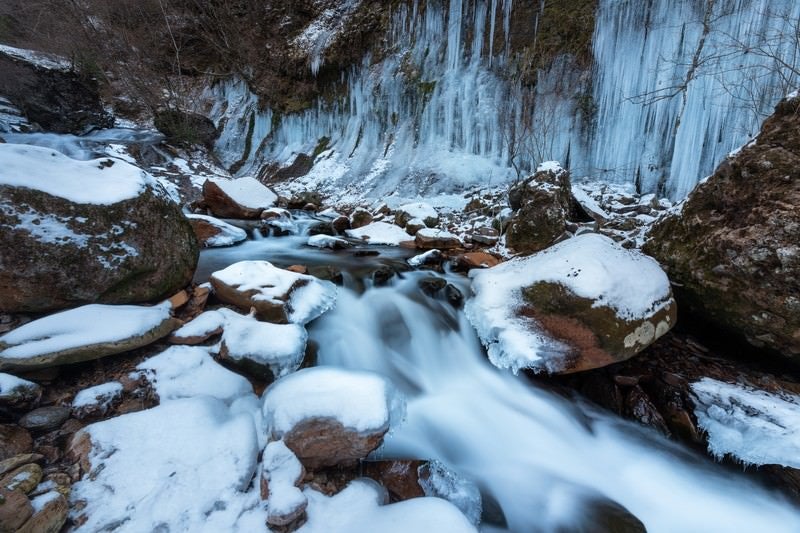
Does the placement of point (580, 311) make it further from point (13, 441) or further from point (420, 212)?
point (420, 212)

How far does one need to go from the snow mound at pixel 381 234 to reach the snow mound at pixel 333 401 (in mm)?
4485

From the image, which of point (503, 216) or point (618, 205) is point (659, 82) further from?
point (503, 216)

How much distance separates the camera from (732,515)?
2051mm

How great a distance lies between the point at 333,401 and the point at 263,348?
29.8 inches

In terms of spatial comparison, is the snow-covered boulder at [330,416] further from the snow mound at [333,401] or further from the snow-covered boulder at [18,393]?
the snow-covered boulder at [18,393]

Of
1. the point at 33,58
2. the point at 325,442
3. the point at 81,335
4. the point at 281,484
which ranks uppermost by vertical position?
the point at 33,58

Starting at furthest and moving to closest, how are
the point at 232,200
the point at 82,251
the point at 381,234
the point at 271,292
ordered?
1. the point at 232,200
2. the point at 381,234
3. the point at 271,292
4. the point at 82,251

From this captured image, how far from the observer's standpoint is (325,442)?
74.2 inches

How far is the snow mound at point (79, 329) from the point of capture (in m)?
2.00

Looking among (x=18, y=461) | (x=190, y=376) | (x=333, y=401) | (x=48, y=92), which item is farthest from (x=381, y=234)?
(x=48, y=92)

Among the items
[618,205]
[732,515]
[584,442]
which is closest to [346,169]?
[618,205]

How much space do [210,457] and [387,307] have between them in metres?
2.35

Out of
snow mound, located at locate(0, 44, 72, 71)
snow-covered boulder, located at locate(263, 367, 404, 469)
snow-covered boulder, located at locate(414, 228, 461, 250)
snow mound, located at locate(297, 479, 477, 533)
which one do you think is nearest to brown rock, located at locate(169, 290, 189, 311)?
snow-covered boulder, located at locate(263, 367, 404, 469)

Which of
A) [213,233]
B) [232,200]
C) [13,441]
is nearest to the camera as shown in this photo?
[13,441]
